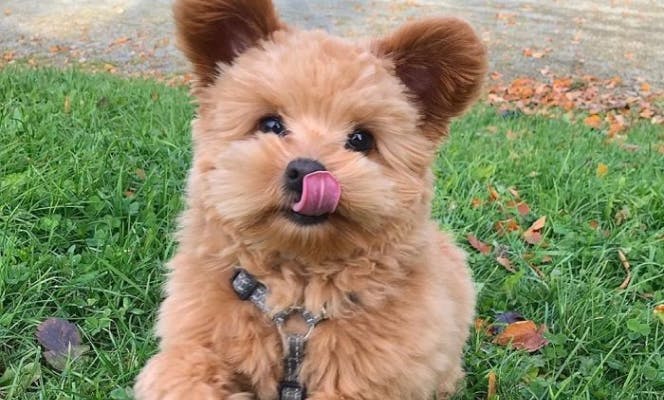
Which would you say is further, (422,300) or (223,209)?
(422,300)

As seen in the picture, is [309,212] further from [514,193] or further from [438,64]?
[514,193]

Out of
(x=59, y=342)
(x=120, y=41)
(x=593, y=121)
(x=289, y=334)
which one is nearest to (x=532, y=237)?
→ (x=289, y=334)

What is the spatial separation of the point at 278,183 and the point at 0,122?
2.35m

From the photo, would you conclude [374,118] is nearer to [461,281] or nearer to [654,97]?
[461,281]

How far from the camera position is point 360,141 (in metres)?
2.08

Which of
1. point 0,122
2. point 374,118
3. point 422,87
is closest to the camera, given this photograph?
point 374,118

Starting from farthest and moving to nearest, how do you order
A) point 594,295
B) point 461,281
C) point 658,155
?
point 658,155 < point 594,295 < point 461,281

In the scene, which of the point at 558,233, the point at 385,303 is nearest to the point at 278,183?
the point at 385,303

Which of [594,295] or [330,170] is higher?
[330,170]

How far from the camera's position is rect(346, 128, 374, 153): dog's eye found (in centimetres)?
206

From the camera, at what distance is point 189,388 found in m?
1.91

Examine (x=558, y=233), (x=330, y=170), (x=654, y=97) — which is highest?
(x=330, y=170)

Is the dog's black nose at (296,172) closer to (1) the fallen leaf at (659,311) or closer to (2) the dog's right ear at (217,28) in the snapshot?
(2) the dog's right ear at (217,28)

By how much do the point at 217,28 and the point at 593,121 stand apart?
628 cm
